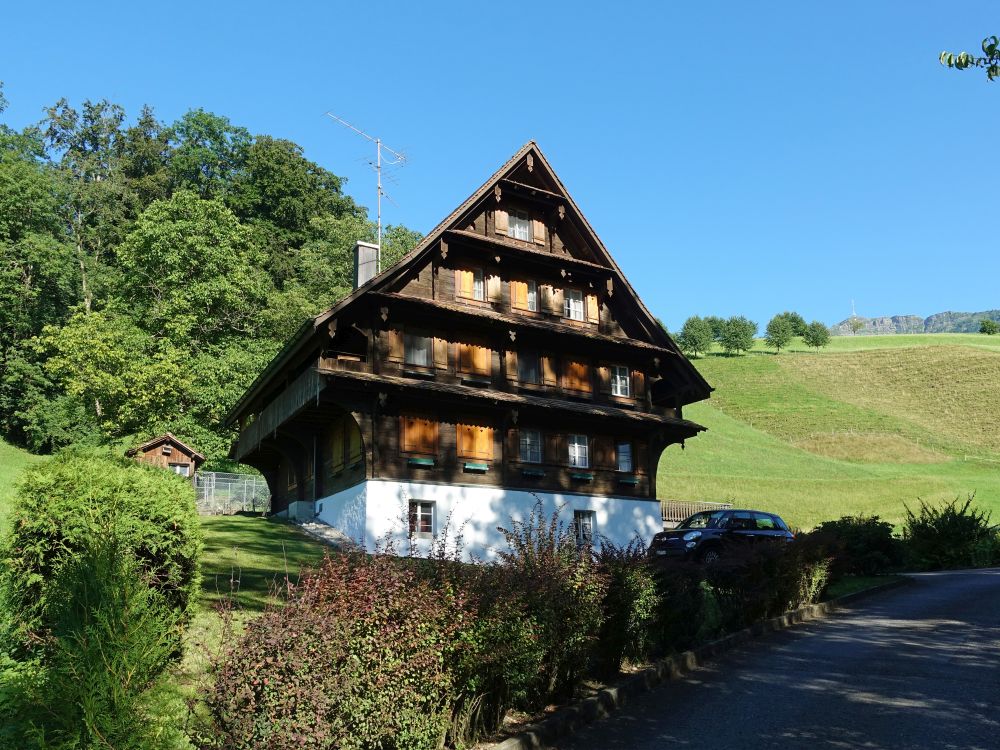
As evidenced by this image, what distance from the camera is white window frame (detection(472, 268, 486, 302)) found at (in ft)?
103

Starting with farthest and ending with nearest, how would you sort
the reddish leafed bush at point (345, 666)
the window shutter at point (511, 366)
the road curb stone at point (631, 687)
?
the window shutter at point (511, 366) → the road curb stone at point (631, 687) → the reddish leafed bush at point (345, 666)

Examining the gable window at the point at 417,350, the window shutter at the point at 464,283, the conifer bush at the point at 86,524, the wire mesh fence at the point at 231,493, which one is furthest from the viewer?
the wire mesh fence at the point at 231,493

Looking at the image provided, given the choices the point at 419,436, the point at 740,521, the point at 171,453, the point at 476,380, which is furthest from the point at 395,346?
the point at 171,453

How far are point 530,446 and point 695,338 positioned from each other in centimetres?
10816

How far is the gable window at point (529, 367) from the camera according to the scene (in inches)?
1266

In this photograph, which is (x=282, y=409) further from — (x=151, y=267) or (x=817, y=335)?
(x=817, y=335)

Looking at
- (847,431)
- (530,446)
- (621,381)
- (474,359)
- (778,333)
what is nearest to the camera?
(474,359)

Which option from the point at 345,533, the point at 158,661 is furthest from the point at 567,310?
the point at 158,661

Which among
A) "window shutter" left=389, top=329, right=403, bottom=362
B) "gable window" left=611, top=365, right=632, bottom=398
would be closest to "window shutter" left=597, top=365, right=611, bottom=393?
"gable window" left=611, top=365, right=632, bottom=398

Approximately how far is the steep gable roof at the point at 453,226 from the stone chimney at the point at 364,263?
8.97 feet

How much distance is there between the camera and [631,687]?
11.8 metres

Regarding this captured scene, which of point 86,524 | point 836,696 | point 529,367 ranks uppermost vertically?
point 529,367

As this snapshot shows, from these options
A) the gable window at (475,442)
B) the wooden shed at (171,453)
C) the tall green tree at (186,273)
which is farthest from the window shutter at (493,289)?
the tall green tree at (186,273)

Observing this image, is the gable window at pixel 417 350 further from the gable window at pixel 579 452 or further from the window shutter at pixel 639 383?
the window shutter at pixel 639 383
